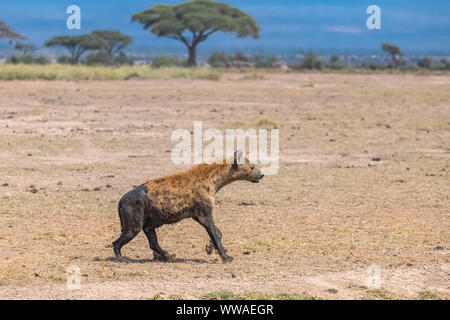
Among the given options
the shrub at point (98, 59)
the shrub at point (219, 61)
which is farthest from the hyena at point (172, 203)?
the shrub at point (219, 61)

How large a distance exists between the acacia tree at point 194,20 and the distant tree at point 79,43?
4.60 m

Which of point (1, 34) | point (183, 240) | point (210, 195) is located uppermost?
point (1, 34)

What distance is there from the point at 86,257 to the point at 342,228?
3.19 meters

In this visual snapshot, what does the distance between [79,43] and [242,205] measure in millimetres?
52628

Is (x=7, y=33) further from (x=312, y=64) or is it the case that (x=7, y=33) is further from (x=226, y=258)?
(x=226, y=258)

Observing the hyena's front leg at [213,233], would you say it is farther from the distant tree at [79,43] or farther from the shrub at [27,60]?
the distant tree at [79,43]

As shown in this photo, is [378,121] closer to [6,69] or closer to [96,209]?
[96,209]

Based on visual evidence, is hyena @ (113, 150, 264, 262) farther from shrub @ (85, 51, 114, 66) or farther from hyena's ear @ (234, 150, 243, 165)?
shrub @ (85, 51, 114, 66)

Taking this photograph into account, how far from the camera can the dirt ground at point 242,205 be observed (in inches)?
271

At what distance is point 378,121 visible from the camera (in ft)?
70.0

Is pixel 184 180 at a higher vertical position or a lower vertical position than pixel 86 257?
higher

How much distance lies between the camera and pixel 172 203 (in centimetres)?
746

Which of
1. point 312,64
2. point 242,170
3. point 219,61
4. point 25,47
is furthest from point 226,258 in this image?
point 25,47
